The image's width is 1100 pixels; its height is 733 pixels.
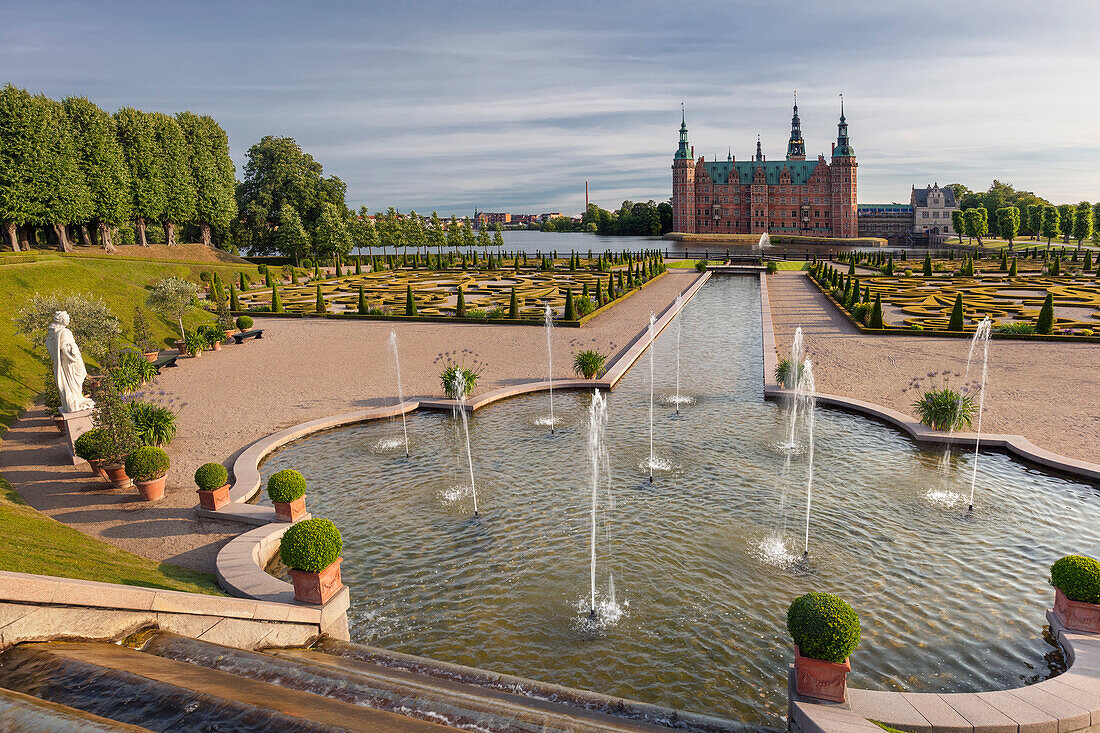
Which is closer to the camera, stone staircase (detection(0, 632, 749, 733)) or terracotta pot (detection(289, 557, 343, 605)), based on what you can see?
stone staircase (detection(0, 632, 749, 733))

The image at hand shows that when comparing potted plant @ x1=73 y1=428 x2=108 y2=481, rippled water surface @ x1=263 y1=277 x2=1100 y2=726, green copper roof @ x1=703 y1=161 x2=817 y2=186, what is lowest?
rippled water surface @ x1=263 y1=277 x2=1100 y2=726

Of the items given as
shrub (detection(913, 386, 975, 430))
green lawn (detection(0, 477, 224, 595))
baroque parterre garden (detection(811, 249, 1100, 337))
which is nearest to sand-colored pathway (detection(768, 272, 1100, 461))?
shrub (detection(913, 386, 975, 430))

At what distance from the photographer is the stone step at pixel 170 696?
4730mm

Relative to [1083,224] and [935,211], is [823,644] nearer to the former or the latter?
[1083,224]

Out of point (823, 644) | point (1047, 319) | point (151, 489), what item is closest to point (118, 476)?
point (151, 489)

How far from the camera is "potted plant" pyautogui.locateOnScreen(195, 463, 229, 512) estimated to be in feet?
34.2

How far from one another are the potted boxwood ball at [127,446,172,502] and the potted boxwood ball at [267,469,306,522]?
8.94ft

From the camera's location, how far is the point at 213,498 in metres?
10.5

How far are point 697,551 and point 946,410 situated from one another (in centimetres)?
755

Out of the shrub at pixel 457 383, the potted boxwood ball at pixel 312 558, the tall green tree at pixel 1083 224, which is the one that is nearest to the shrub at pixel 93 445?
the potted boxwood ball at pixel 312 558

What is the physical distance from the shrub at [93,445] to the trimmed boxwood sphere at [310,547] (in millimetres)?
6473

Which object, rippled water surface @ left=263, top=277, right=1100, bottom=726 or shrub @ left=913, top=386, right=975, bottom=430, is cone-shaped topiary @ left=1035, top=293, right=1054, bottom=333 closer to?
shrub @ left=913, top=386, right=975, bottom=430

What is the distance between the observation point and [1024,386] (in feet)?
55.9

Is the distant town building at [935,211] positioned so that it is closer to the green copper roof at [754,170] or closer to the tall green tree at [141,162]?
the green copper roof at [754,170]
